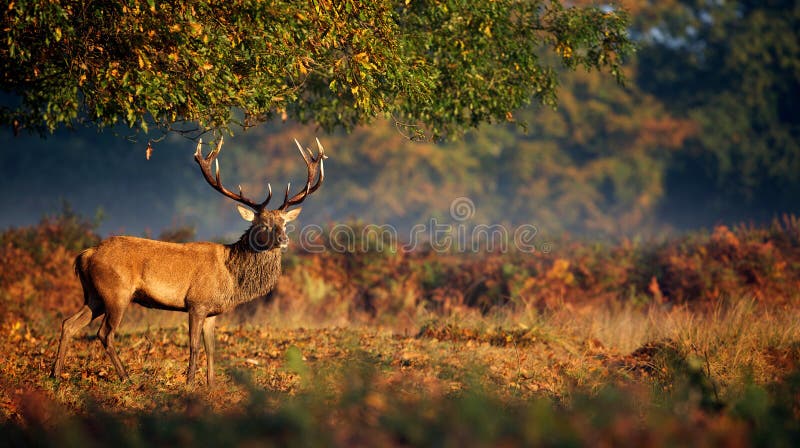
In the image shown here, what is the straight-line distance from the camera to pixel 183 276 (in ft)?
30.1

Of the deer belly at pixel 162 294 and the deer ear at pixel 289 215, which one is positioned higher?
the deer ear at pixel 289 215

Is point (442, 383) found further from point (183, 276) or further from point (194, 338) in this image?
point (183, 276)

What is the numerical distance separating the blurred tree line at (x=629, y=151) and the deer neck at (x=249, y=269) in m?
30.6

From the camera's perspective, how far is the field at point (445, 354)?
4.30m

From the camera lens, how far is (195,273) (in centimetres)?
926

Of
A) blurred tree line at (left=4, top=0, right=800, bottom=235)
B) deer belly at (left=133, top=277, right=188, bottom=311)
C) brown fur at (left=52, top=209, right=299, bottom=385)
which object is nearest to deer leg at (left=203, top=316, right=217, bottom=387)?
brown fur at (left=52, top=209, right=299, bottom=385)

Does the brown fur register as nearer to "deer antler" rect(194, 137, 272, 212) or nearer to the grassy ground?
"deer antler" rect(194, 137, 272, 212)

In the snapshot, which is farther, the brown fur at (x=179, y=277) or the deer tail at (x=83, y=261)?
the deer tail at (x=83, y=261)

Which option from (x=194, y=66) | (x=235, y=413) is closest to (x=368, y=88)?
(x=194, y=66)

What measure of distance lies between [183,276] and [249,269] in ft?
2.56

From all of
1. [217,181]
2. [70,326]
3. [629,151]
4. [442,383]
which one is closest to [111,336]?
[70,326]

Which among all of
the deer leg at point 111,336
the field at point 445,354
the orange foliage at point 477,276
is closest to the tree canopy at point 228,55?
the deer leg at point 111,336

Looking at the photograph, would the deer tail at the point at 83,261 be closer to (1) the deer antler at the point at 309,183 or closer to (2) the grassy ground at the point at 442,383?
(2) the grassy ground at the point at 442,383

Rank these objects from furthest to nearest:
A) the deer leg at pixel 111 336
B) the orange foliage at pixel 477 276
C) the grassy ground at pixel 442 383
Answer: the orange foliage at pixel 477 276
the deer leg at pixel 111 336
the grassy ground at pixel 442 383
